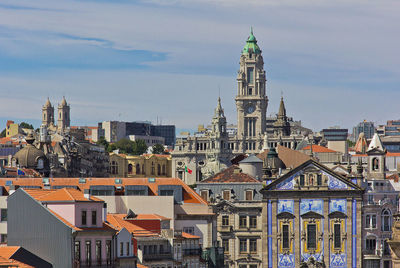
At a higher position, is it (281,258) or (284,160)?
(284,160)

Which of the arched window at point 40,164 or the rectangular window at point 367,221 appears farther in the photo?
the arched window at point 40,164

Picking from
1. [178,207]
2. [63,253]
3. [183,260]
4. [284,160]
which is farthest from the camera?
[284,160]

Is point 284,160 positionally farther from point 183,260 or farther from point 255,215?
point 183,260

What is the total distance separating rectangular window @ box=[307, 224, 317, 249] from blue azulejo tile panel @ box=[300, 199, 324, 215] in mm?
1466

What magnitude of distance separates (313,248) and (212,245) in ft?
63.6

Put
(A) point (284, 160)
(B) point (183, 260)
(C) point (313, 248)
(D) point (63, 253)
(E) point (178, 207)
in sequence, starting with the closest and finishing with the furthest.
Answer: (D) point (63, 253), (B) point (183, 260), (E) point (178, 207), (C) point (313, 248), (A) point (284, 160)

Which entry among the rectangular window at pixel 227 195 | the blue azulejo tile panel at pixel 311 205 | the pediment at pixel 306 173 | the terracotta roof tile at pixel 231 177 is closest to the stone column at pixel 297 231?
the blue azulejo tile panel at pixel 311 205

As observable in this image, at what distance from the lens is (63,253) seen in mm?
78375

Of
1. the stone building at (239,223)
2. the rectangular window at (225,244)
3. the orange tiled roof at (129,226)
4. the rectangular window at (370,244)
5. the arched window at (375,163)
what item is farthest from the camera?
the arched window at (375,163)

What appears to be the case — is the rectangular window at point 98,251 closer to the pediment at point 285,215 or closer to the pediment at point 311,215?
the pediment at point 285,215

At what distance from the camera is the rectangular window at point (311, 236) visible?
14088cm

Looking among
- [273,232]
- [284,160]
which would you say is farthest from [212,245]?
[284,160]

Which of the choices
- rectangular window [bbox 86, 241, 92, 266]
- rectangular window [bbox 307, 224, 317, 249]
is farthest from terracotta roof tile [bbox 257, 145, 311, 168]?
rectangular window [bbox 86, 241, 92, 266]

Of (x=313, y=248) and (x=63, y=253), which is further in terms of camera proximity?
(x=313, y=248)
